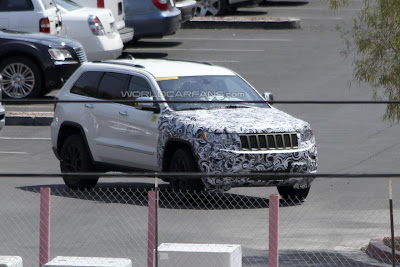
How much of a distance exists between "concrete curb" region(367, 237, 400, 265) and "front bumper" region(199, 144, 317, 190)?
1846mm

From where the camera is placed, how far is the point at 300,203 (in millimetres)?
12953

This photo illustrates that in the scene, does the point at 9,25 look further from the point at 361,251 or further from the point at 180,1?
the point at 361,251

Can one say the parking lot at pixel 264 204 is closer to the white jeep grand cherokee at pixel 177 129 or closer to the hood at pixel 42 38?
the white jeep grand cherokee at pixel 177 129

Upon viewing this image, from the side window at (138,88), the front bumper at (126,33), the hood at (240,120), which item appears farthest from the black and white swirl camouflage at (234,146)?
the front bumper at (126,33)

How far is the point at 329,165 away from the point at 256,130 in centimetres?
342

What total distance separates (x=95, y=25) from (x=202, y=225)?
12881 millimetres

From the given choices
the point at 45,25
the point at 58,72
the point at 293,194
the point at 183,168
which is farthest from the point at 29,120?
the point at 293,194

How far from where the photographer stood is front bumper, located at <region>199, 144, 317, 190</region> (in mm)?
12477

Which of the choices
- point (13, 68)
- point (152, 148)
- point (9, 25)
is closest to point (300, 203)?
point (152, 148)

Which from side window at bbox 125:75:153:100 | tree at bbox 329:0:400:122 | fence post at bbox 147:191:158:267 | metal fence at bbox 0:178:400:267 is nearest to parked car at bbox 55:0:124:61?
side window at bbox 125:75:153:100

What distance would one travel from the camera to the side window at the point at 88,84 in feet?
46.9

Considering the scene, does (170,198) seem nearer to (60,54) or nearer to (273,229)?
(273,229)

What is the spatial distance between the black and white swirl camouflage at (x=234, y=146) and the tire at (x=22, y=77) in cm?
839

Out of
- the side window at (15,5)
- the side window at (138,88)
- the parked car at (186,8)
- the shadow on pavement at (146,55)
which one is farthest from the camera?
the parked car at (186,8)
